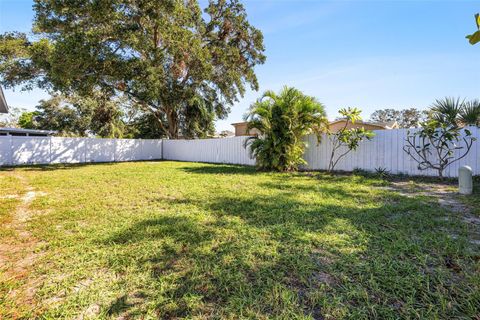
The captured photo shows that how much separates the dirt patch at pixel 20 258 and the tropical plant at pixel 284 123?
5.97m

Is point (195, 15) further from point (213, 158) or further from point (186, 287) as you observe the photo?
point (186, 287)

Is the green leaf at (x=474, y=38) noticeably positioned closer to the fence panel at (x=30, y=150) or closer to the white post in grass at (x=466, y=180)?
the white post in grass at (x=466, y=180)

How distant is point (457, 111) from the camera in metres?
5.79

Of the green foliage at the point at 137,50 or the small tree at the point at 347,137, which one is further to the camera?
the green foliage at the point at 137,50

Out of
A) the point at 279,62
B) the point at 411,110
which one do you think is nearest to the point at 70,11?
the point at 279,62

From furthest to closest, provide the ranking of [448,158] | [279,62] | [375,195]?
[279,62], [448,158], [375,195]

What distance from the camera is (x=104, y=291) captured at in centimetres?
161

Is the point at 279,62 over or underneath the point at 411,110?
underneath

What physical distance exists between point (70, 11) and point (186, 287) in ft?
39.6

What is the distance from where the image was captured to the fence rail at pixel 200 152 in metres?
6.58

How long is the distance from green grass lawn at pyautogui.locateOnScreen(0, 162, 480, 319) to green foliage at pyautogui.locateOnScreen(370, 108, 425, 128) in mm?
35902

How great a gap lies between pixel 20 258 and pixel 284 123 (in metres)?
6.56

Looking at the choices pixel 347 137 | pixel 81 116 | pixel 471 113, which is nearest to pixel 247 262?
pixel 347 137

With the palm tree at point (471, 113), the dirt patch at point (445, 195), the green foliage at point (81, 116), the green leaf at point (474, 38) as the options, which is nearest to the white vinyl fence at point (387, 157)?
the palm tree at point (471, 113)
